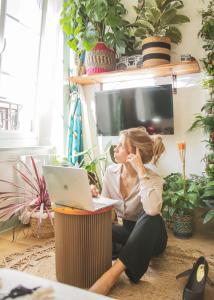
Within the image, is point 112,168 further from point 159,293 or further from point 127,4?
point 127,4

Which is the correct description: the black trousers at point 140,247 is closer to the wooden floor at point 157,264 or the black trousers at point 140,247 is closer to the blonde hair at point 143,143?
the wooden floor at point 157,264

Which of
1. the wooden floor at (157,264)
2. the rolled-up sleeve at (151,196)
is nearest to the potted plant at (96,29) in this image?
the rolled-up sleeve at (151,196)

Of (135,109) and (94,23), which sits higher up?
(94,23)

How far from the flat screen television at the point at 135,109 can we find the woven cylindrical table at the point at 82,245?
4.96 feet

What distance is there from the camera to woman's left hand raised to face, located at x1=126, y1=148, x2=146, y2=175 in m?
1.66

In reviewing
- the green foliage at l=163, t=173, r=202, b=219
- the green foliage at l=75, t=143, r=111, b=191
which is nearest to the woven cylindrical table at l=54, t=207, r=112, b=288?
the green foliage at l=163, t=173, r=202, b=219

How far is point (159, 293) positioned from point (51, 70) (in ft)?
8.28

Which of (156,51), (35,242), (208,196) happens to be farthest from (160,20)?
(35,242)

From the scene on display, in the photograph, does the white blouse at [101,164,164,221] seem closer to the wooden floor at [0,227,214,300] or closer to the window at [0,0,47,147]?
the wooden floor at [0,227,214,300]

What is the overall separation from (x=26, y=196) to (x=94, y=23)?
192cm

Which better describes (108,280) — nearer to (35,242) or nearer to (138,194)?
(138,194)

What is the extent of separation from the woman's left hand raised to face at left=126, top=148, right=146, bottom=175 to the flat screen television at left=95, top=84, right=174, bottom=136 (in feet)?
3.95

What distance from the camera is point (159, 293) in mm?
1513

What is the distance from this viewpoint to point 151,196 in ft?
5.19
